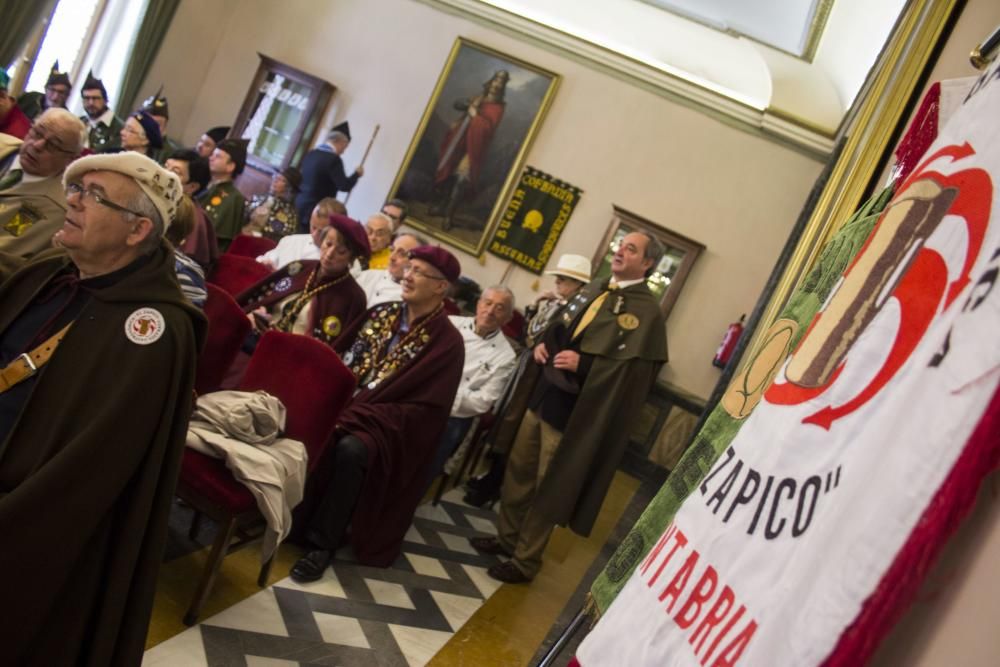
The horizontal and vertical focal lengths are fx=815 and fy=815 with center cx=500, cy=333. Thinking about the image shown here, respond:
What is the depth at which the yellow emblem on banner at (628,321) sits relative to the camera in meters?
4.62

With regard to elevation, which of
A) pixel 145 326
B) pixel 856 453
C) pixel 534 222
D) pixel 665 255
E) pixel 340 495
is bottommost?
pixel 340 495

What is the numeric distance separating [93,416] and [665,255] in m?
8.14

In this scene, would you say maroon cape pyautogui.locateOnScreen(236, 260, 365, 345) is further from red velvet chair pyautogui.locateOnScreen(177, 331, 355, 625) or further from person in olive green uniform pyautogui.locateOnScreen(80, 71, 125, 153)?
person in olive green uniform pyautogui.locateOnScreen(80, 71, 125, 153)

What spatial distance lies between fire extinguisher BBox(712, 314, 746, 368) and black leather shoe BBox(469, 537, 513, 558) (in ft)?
16.2

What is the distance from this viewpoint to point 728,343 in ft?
30.2

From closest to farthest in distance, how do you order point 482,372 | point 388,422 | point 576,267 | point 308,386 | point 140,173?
point 140,173
point 308,386
point 388,422
point 482,372
point 576,267

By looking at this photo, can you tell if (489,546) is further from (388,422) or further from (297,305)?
(297,305)

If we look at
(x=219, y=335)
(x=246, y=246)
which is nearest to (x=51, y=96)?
(x=246, y=246)

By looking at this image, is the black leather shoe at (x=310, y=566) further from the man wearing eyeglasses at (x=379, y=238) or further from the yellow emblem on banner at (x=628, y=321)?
the man wearing eyeglasses at (x=379, y=238)

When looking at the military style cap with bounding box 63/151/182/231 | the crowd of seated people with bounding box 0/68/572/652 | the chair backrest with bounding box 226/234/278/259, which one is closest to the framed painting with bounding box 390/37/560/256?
the chair backrest with bounding box 226/234/278/259

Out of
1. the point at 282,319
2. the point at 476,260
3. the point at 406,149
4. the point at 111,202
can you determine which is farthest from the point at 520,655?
the point at 406,149

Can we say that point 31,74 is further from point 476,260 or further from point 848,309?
point 848,309

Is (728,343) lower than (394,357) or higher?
higher

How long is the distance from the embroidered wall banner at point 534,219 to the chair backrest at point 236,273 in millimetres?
4981
